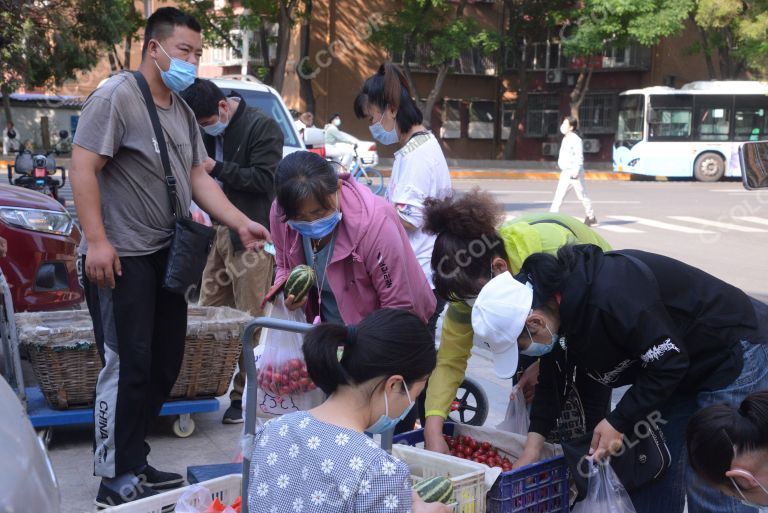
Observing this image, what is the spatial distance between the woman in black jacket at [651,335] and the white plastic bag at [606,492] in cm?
13

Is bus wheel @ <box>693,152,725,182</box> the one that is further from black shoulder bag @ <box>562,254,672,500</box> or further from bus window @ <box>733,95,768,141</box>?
black shoulder bag @ <box>562,254,672,500</box>

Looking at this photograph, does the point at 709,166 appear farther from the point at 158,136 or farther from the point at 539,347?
the point at 539,347

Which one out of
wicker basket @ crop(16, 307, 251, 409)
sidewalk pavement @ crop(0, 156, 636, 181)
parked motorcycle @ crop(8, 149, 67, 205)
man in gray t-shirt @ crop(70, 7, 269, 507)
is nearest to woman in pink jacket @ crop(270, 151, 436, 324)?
man in gray t-shirt @ crop(70, 7, 269, 507)

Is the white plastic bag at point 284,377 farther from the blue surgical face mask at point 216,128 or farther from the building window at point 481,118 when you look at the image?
the building window at point 481,118

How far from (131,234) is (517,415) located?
71.2 inches

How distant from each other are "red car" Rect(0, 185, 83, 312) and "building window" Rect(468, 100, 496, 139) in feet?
112

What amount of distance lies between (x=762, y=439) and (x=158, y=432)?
349cm

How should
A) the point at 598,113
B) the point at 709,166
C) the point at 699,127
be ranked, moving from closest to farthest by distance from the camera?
the point at 709,166 < the point at 699,127 < the point at 598,113

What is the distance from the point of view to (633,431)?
10.1ft

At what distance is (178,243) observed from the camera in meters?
3.80

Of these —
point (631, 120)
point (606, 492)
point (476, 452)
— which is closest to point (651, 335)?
point (606, 492)

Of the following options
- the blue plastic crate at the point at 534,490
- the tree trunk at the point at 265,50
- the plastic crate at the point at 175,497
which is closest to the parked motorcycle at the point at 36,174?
the plastic crate at the point at 175,497

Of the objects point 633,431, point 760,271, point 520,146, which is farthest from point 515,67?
point 633,431

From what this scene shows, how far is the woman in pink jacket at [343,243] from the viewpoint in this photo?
11.6ft
